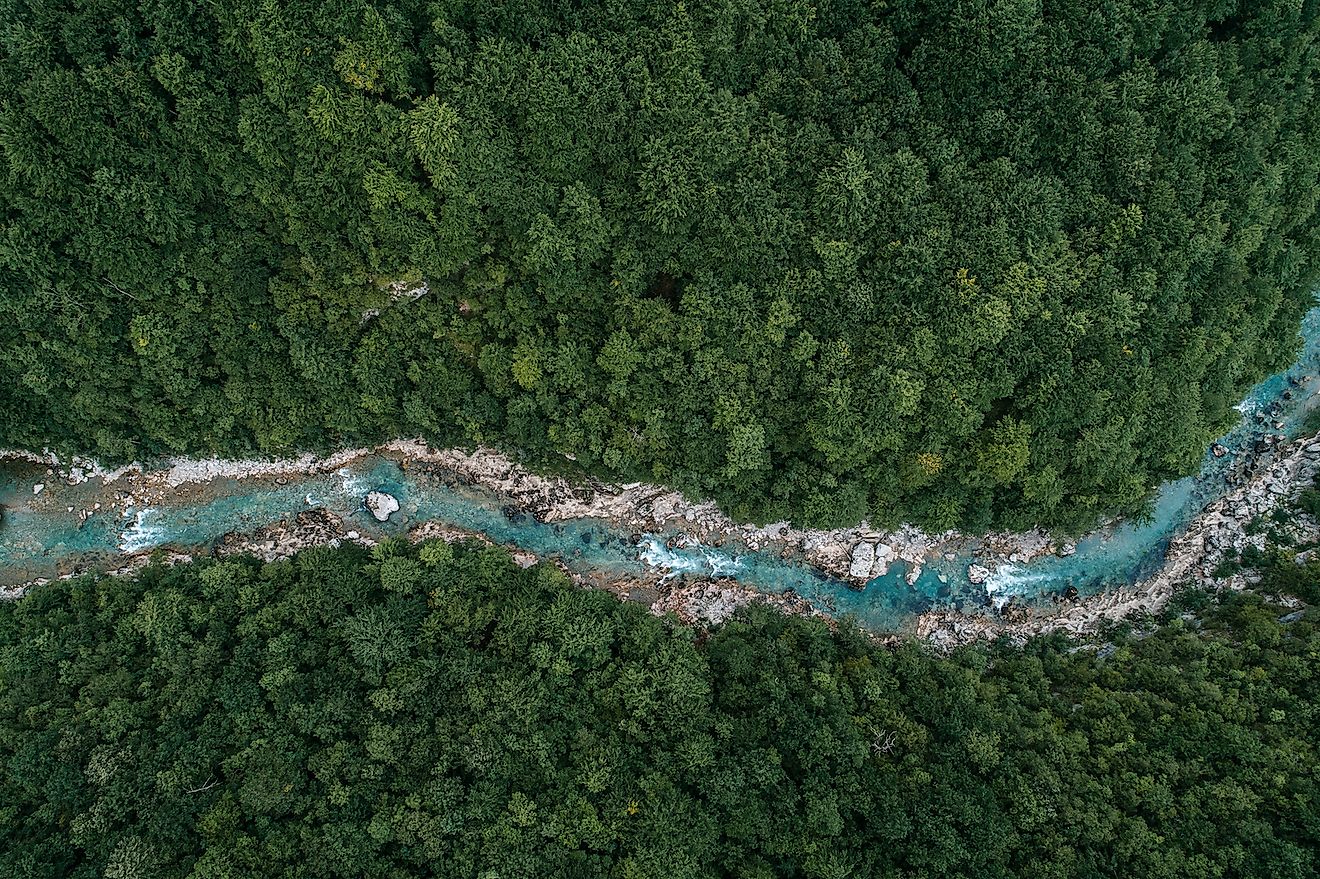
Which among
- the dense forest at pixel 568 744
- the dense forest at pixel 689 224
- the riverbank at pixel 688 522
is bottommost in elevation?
the dense forest at pixel 568 744

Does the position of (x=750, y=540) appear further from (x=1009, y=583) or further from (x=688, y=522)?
(x=1009, y=583)

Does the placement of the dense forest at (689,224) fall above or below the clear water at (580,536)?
above

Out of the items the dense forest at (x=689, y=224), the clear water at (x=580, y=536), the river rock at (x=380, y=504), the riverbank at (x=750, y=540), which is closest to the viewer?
the dense forest at (x=689, y=224)

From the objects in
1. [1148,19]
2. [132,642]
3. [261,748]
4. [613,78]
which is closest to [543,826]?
[261,748]

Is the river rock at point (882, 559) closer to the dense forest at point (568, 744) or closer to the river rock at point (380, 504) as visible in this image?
the dense forest at point (568, 744)

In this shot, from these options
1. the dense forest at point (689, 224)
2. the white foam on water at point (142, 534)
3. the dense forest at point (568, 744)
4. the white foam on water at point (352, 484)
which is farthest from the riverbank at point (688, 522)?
the white foam on water at point (142, 534)

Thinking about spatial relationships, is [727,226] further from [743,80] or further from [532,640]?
[532,640]

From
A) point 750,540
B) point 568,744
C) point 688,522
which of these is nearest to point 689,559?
point 688,522

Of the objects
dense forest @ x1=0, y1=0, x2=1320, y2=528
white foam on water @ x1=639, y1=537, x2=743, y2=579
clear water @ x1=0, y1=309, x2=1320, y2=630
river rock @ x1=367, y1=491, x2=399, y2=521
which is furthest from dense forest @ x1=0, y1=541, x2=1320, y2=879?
dense forest @ x1=0, y1=0, x2=1320, y2=528
